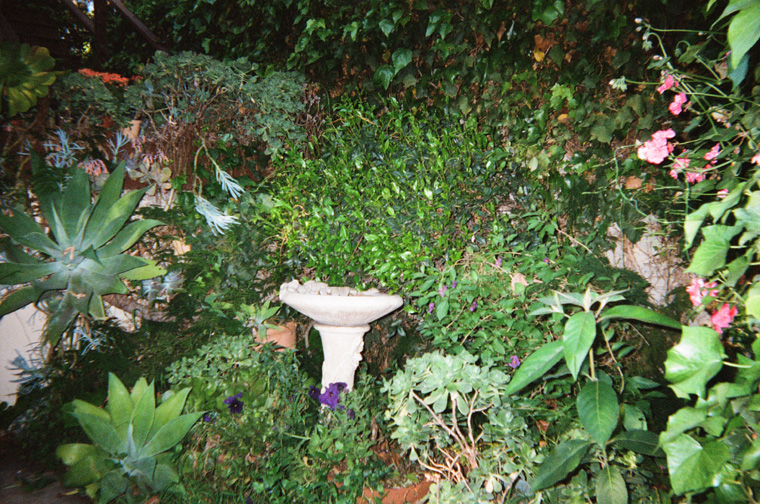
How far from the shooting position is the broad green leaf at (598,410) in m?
1.00

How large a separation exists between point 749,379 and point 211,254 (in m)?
2.47

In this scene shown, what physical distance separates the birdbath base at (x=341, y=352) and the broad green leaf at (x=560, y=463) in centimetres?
124

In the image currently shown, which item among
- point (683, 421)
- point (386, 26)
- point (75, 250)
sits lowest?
point (683, 421)

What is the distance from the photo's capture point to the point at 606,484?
1.18 meters

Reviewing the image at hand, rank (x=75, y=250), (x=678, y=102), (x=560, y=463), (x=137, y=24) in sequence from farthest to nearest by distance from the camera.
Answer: (x=137, y=24)
(x=75, y=250)
(x=678, y=102)
(x=560, y=463)

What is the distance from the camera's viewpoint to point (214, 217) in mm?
2590

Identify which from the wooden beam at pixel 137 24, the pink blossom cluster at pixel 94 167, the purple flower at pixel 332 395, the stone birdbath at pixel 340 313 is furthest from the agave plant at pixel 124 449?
the wooden beam at pixel 137 24

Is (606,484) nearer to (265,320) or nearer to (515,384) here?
(515,384)

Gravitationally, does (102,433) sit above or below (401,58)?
below

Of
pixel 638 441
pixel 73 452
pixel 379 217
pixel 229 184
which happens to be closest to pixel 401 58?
pixel 379 217

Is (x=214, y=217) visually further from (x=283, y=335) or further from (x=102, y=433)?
(x=102, y=433)

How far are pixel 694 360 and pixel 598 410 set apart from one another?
12.5 inches

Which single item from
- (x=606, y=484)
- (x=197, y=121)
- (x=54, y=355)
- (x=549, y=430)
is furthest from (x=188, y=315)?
(x=606, y=484)

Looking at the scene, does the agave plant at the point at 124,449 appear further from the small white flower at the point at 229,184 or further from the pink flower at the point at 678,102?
the pink flower at the point at 678,102
